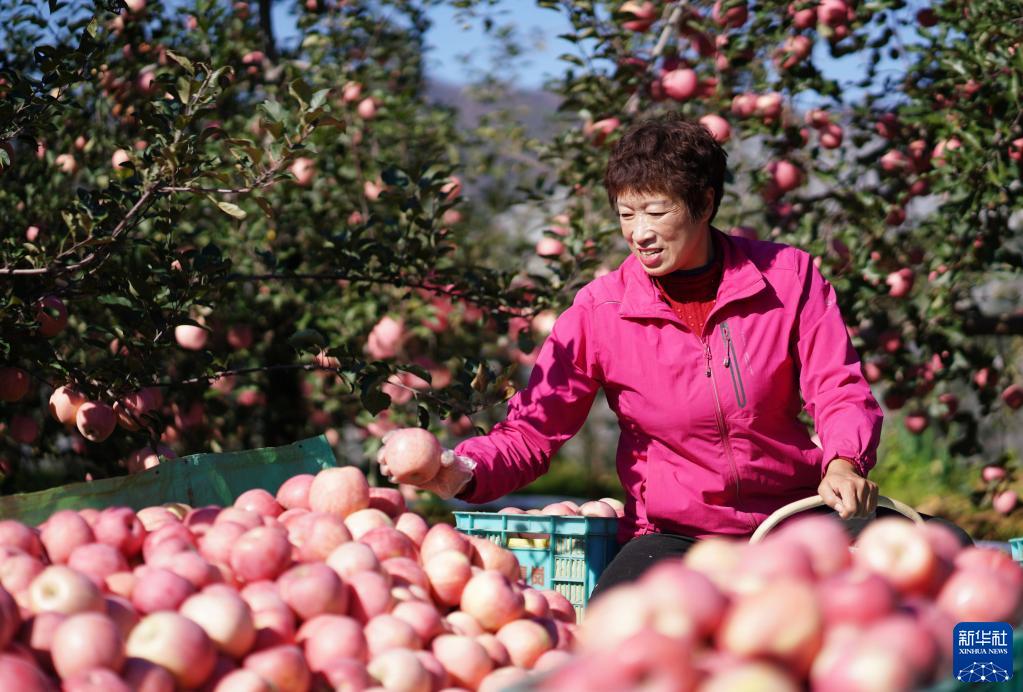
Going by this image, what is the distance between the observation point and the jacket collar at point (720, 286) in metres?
2.49

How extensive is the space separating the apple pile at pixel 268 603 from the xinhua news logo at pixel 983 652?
57 centimetres

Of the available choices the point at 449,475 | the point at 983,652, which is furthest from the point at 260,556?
the point at 983,652

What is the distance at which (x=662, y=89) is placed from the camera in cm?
421

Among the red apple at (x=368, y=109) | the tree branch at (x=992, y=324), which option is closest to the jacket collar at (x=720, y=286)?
the tree branch at (x=992, y=324)

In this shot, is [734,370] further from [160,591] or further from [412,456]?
[160,591]

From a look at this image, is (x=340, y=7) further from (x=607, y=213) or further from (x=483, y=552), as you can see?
(x=483, y=552)

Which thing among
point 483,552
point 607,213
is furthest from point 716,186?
point 607,213

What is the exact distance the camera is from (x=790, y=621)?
3.68ft

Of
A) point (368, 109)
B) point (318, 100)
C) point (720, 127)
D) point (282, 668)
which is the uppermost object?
point (318, 100)

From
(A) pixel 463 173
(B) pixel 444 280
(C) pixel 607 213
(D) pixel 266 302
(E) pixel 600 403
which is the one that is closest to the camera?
(B) pixel 444 280

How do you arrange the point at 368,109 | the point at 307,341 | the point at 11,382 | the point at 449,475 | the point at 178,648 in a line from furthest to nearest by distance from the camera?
the point at 368,109 → the point at 307,341 → the point at 11,382 → the point at 449,475 → the point at 178,648

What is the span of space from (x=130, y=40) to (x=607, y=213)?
2135mm

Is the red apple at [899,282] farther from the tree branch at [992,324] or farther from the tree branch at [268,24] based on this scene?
the tree branch at [268,24]

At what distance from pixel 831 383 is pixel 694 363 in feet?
0.95
